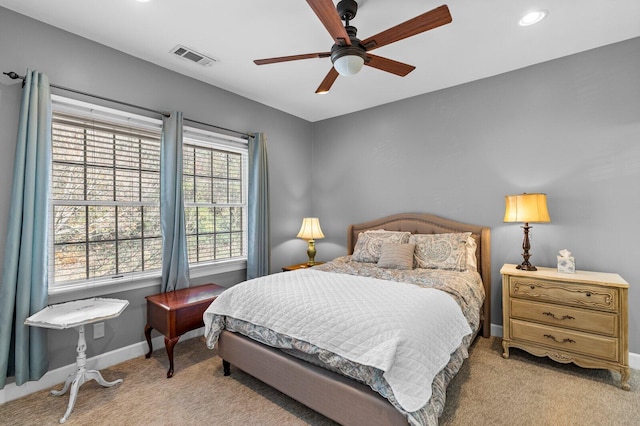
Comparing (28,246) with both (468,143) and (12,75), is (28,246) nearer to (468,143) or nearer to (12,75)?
(12,75)

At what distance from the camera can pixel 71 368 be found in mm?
2457

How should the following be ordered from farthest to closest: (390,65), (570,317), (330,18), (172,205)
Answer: (172,205) < (570,317) < (390,65) < (330,18)

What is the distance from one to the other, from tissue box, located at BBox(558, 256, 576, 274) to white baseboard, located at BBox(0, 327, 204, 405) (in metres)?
3.68

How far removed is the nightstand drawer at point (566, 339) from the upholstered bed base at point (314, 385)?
1798 millimetres

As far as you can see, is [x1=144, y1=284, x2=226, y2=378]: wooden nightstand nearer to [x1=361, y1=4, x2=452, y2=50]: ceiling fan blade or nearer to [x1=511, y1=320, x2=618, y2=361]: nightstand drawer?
[x1=361, y1=4, x2=452, y2=50]: ceiling fan blade

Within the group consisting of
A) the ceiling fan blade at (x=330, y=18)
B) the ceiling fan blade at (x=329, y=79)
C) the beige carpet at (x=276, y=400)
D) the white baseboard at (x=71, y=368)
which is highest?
the ceiling fan blade at (x=329, y=79)

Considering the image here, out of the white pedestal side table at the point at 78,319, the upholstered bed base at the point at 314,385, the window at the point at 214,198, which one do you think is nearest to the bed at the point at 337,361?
the upholstered bed base at the point at 314,385

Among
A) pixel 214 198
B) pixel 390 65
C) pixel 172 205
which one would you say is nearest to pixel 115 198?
pixel 172 205

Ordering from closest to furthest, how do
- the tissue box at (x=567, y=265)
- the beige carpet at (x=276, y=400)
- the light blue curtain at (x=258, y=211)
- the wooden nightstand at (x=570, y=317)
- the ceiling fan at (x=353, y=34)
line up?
1. the ceiling fan at (x=353, y=34)
2. the beige carpet at (x=276, y=400)
3. the wooden nightstand at (x=570, y=317)
4. the tissue box at (x=567, y=265)
5. the light blue curtain at (x=258, y=211)

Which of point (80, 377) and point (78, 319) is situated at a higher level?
point (78, 319)

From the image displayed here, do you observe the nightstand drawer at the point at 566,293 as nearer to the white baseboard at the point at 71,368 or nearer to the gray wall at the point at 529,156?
the gray wall at the point at 529,156

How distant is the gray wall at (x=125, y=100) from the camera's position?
2.23 m

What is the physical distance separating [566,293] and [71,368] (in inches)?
160

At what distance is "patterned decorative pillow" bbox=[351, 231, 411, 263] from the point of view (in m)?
3.43
